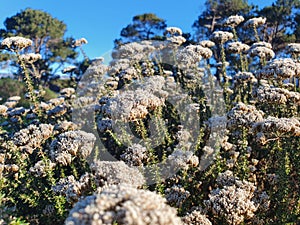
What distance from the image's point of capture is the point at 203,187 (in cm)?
608

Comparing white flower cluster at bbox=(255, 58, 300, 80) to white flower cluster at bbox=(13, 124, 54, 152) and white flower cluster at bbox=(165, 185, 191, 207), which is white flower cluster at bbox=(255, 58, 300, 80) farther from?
white flower cluster at bbox=(13, 124, 54, 152)

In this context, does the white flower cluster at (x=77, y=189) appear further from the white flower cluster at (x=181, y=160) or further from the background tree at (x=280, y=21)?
the background tree at (x=280, y=21)

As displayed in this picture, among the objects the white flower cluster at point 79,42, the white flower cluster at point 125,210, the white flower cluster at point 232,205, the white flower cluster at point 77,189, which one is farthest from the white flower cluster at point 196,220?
the white flower cluster at point 79,42

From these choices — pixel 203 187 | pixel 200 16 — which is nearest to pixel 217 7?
pixel 200 16

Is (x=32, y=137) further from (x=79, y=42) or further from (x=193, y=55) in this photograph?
(x=79, y=42)

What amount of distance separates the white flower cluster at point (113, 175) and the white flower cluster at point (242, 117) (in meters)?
2.12

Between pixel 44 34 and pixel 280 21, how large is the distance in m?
27.7

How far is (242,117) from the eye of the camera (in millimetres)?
5453

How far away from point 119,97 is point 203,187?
7.72 ft

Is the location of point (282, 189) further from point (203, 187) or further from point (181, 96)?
point (181, 96)

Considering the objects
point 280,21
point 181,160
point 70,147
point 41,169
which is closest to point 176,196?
point 181,160

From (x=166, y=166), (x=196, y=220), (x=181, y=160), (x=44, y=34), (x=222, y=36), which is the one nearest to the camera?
(x=196, y=220)

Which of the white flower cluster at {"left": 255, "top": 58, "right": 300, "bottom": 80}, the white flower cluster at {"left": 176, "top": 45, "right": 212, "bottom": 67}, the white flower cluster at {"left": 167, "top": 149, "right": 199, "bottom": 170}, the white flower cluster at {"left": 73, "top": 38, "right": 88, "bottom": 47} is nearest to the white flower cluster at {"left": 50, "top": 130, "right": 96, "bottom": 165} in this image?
the white flower cluster at {"left": 167, "top": 149, "right": 199, "bottom": 170}

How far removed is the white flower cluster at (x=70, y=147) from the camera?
16.9ft
